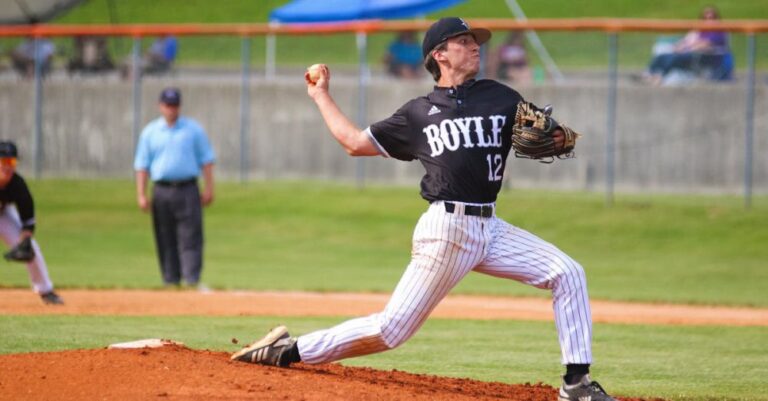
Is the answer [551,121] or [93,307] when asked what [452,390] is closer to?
[551,121]

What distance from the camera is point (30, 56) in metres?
22.7

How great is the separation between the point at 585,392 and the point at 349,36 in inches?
857

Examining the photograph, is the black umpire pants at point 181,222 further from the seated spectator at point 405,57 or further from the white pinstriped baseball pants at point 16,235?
the seated spectator at point 405,57

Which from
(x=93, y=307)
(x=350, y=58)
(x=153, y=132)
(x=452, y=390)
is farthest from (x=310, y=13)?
(x=452, y=390)

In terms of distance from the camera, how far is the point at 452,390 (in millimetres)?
6895

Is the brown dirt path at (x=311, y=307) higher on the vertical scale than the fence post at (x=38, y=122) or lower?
lower

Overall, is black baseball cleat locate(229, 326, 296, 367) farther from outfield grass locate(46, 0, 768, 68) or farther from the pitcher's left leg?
outfield grass locate(46, 0, 768, 68)

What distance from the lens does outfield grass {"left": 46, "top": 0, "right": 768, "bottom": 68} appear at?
20.6 m

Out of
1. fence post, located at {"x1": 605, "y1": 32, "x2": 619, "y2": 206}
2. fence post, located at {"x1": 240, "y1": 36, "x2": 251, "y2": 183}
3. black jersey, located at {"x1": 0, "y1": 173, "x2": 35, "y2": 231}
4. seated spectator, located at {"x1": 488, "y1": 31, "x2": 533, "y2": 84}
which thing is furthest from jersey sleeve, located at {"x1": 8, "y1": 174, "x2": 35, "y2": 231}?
seated spectator, located at {"x1": 488, "y1": 31, "x2": 533, "y2": 84}

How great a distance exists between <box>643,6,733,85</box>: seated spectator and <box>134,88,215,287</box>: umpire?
8.78 m

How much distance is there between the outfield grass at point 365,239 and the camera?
15203mm

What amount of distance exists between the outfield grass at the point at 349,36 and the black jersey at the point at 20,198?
11376mm

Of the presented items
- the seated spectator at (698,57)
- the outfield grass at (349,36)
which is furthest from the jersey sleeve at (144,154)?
the seated spectator at (698,57)

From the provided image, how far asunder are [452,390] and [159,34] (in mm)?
14308
